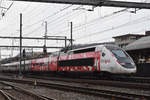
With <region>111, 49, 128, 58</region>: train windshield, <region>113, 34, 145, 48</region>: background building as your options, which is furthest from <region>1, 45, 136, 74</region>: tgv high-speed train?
<region>113, 34, 145, 48</region>: background building

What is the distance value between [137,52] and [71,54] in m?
8.07

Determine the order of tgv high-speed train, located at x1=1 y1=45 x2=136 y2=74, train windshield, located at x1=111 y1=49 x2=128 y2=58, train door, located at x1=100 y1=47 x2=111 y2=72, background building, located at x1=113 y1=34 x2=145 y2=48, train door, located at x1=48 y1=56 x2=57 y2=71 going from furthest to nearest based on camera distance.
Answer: background building, located at x1=113 y1=34 x2=145 y2=48, train door, located at x1=48 y1=56 x2=57 y2=71, train windshield, located at x1=111 y1=49 x2=128 y2=58, train door, located at x1=100 y1=47 x2=111 y2=72, tgv high-speed train, located at x1=1 y1=45 x2=136 y2=74

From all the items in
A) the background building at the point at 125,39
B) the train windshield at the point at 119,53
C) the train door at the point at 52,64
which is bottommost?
the train door at the point at 52,64

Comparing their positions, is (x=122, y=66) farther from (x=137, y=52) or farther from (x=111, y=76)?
(x=137, y=52)

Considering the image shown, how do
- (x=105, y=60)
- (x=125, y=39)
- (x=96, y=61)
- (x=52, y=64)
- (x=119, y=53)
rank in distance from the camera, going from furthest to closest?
(x=125, y=39), (x=52, y=64), (x=96, y=61), (x=119, y=53), (x=105, y=60)

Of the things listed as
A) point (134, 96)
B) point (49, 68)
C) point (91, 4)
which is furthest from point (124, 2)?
point (49, 68)

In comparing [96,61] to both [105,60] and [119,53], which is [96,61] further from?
[119,53]

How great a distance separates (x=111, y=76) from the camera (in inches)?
833

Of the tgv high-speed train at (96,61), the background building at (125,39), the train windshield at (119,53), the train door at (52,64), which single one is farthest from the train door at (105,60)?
the background building at (125,39)

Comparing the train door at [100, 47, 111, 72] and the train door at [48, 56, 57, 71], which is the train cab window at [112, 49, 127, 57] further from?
the train door at [48, 56, 57, 71]

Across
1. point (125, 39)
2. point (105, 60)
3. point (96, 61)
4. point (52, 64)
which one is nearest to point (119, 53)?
point (105, 60)

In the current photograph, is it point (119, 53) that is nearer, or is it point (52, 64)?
point (119, 53)

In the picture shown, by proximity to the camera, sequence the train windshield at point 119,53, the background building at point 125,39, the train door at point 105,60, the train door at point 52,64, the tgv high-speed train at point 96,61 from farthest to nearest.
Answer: the background building at point 125,39, the train door at point 52,64, the train windshield at point 119,53, the train door at point 105,60, the tgv high-speed train at point 96,61

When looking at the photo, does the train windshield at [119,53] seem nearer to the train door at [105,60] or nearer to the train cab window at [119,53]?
the train cab window at [119,53]
